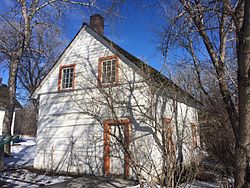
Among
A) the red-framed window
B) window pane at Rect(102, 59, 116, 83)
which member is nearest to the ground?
the red-framed window

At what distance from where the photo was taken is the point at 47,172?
410 inches

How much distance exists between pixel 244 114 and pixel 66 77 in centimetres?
881

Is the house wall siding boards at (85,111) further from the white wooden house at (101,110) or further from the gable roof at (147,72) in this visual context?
the gable roof at (147,72)

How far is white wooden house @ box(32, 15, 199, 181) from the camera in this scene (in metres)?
8.50

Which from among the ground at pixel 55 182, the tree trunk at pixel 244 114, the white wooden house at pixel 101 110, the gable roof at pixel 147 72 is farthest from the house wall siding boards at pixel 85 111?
the tree trunk at pixel 244 114

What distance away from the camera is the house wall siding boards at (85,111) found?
884 centimetres

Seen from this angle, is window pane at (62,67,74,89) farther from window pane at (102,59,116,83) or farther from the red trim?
the red trim

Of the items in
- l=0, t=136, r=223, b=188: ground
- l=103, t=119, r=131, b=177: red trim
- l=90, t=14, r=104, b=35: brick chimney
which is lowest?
l=0, t=136, r=223, b=188: ground

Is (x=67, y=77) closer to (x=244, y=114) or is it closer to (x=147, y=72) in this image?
(x=147, y=72)

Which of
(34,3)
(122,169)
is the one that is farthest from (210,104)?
(34,3)

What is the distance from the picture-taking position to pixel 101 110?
9.74 m

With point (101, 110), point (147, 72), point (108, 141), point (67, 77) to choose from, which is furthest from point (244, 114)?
point (67, 77)

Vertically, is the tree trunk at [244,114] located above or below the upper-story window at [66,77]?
below

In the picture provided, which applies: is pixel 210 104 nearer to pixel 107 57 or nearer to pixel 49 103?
pixel 107 57
